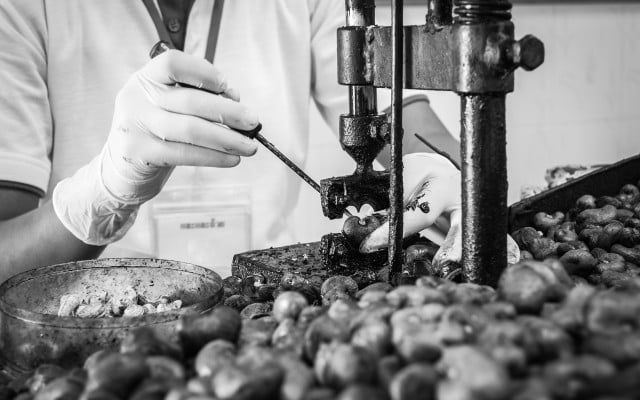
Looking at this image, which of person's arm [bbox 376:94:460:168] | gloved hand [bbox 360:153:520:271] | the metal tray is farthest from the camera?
person's arm [bbox 376:94:460:168]

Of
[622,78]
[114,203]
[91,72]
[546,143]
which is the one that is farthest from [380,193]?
[622,78]

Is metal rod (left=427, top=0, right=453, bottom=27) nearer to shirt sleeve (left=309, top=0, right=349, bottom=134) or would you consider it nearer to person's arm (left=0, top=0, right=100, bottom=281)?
person's arm (left=0, top=0, right=100, bottom=281)

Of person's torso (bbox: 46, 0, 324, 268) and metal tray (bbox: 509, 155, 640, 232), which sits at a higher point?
person's torso (bbox: 46, 0, 324, 268)

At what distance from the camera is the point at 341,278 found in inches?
39.8

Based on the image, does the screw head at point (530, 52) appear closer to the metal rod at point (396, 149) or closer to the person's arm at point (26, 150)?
the metal rod at point (396, 149)

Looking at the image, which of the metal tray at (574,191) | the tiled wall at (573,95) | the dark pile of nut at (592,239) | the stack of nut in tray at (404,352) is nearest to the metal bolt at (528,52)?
the stack of nut in tray at (404,352)

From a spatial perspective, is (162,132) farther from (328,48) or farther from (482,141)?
(328,48)

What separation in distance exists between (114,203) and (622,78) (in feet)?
9.79

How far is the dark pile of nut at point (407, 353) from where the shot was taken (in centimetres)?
53

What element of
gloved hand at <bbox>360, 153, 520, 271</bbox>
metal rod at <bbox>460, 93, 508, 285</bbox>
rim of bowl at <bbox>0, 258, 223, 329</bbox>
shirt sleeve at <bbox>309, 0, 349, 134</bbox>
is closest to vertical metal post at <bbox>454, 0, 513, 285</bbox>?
metal rod at <bbox>460, 93, 508, 285</bbox>

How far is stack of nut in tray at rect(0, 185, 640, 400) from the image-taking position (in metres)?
0.53

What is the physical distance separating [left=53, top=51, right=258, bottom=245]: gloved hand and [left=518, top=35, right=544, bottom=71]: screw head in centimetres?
75

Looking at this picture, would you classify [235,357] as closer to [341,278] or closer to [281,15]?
[341,278]

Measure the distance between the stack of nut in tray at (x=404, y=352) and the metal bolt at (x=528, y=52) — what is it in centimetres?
25
